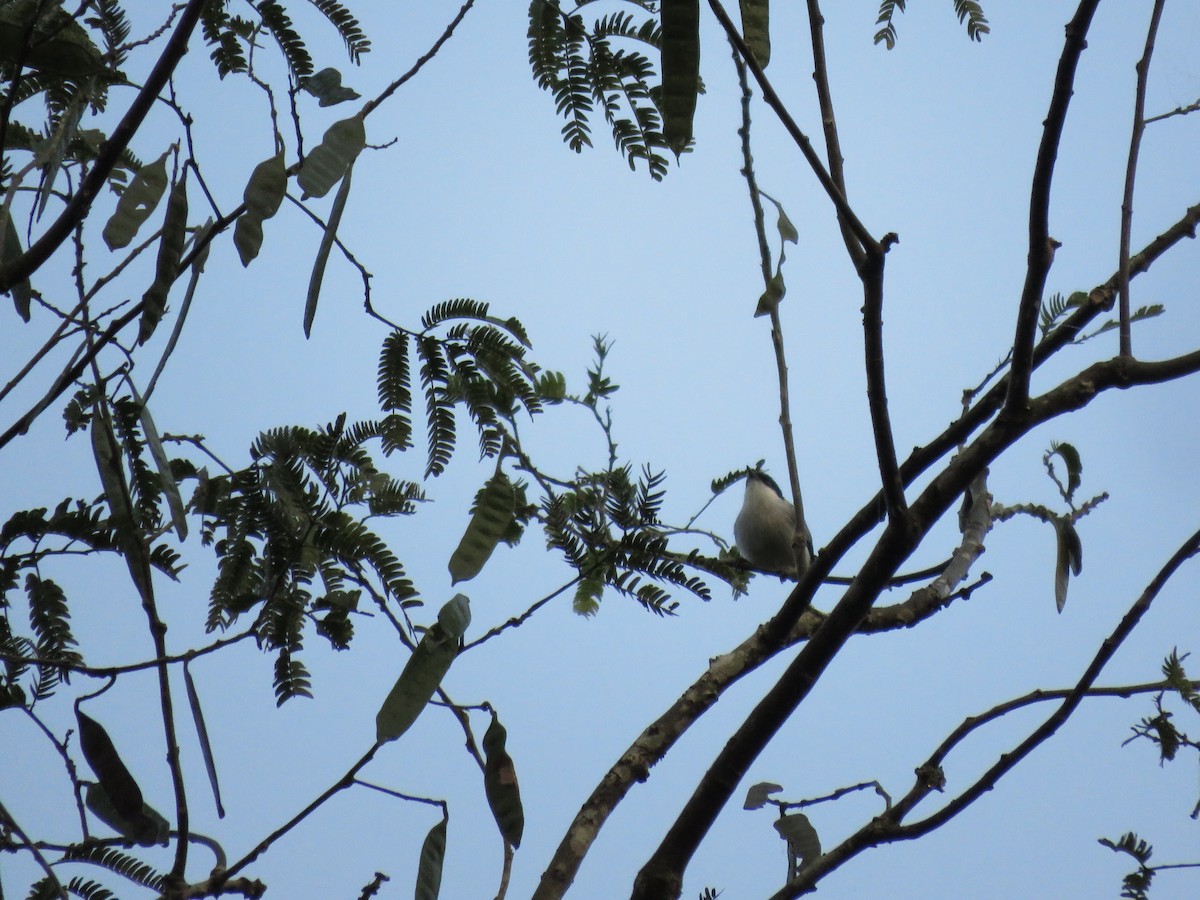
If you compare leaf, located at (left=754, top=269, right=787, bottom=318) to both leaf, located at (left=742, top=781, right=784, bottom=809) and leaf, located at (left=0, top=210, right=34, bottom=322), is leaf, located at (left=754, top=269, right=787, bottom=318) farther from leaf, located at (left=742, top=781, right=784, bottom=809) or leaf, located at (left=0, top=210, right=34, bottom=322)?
leaf, located at (left=0, top=210, right=34, bottom=322)

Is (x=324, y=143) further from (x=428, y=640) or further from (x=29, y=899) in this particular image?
(x=29, y=899)

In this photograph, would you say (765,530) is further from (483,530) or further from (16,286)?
(16,286)

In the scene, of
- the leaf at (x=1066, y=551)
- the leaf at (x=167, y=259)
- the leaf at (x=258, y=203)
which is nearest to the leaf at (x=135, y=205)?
the leaf at (x=167, y=259)

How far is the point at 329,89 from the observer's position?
1.66 metres

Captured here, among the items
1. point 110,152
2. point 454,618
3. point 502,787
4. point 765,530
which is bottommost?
point 502,787

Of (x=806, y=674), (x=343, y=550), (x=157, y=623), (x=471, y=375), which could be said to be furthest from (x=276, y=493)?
(x=806, y=674)

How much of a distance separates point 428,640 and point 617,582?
0.80 metres

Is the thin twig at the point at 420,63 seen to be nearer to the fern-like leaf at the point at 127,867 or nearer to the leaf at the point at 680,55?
the leaf at the point at 680,55

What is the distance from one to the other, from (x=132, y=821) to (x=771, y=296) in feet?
4.18

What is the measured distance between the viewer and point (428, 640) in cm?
154

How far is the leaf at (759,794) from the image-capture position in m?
1.89

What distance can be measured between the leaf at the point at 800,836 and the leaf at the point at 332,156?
1.25m

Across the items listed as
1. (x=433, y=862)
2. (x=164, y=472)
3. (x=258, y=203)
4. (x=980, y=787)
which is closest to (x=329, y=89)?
(x=258, y=203)

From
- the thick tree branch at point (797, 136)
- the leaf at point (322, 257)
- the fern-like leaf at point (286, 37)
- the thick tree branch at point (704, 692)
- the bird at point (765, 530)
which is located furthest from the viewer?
the bird at point (765, 530)
